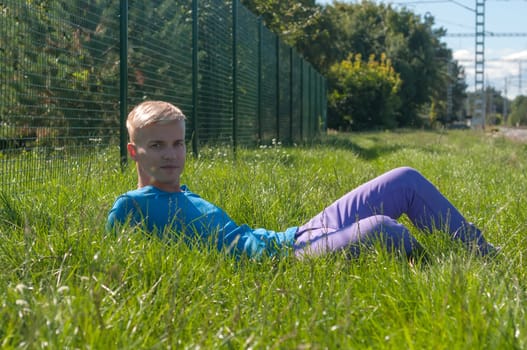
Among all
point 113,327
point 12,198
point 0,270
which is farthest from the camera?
point 12,198

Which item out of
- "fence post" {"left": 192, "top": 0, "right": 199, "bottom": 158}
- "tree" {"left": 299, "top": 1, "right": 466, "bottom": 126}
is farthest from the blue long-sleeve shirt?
"tree" {"left": 299, "top": 1, "right": 466, "bottom": 126}

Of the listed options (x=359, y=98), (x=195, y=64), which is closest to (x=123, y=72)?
(x=195, y=64)

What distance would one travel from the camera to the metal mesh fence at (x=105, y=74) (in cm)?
464

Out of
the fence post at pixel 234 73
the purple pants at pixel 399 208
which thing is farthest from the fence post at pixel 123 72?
the fence post at pixel 234 73

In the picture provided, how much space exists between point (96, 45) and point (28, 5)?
1327 mm

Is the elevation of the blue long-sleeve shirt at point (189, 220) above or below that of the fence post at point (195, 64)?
below

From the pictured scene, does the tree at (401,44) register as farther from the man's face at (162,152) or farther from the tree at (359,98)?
the man's face at (162,152)

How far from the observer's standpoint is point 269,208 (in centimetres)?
402

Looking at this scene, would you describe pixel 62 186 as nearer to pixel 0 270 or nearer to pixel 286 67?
pixel 0 270

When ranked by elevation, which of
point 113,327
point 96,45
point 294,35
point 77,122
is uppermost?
point 294,35

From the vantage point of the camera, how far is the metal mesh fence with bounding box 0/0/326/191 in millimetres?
4637

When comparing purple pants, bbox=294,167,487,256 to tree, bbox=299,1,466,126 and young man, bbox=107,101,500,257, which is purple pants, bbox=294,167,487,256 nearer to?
young man, bbox=107,101,500,257

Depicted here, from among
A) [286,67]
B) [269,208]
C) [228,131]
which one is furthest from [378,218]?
[286,67]

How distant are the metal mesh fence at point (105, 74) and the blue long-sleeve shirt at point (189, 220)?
1.41m
